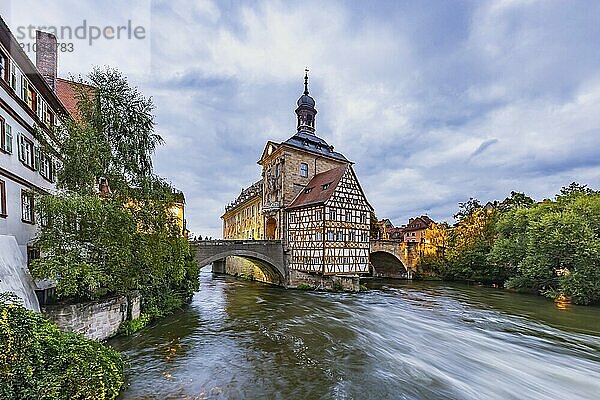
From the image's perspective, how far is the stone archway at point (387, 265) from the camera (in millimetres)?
39434

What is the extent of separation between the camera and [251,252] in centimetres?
2739

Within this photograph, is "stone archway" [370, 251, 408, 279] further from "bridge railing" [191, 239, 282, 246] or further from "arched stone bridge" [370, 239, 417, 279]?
"bridge railing" [191, 239, 282, 246]

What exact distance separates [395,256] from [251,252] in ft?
60.3

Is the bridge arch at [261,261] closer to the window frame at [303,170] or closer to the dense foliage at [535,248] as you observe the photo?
the window frame at [303,170]

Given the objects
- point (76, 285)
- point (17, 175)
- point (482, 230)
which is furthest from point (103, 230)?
point (482, 230)

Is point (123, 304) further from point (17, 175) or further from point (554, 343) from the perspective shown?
point (554, 343)

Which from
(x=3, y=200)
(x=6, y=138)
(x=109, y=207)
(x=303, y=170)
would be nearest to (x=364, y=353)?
(x=109, y=207)

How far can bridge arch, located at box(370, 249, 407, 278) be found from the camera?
38.9 metres

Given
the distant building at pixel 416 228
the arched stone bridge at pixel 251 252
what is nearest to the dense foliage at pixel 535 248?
the arched stone bridge at pixel 251 252

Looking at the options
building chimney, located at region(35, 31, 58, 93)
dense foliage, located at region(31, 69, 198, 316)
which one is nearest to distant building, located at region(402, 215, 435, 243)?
dense foliage, located at region(31, 69, 198, 316)

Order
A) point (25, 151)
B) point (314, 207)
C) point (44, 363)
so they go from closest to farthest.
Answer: point (44, 363) < point (25, 151) < point (314, 207)

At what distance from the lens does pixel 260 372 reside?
31.7 feet

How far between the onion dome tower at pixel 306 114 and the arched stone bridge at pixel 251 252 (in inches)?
585

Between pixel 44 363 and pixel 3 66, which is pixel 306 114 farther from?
pixel 44 363
